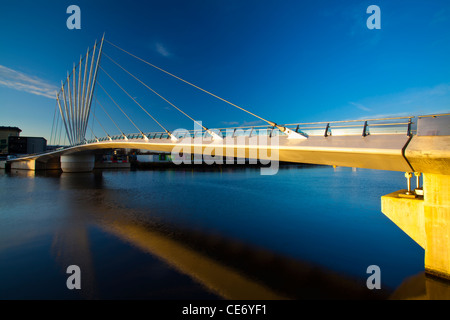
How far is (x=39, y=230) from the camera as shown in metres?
11.1

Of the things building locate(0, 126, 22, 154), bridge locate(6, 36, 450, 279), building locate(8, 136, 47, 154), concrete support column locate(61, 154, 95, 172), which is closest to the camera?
bridge locate(6, 36, 450, 279)

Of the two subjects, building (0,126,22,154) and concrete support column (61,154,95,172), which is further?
building (0,126,22,154)

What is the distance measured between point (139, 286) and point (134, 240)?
405 centimetres

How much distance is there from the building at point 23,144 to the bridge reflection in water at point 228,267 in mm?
105586

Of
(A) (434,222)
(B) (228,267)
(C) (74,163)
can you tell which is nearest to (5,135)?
(C) (74,163)

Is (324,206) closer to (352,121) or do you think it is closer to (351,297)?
(352,121)

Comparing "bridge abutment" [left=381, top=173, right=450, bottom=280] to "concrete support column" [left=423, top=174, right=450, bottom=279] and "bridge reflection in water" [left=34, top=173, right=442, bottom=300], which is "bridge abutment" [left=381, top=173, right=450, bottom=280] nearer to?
"concrete support column" [left=423, top=174, right=450, bottom=279]

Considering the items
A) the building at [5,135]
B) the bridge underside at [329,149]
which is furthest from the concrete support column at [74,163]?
the building at [5,135]

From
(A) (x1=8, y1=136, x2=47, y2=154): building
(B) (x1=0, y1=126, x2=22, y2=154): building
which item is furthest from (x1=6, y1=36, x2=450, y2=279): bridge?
(B) (x1=0, y1=126, x2=22, y2=154): building

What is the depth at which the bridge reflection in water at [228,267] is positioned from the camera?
6.07 meters

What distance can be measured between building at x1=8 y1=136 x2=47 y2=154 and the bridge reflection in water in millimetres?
105586

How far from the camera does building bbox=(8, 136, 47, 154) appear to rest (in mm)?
87312

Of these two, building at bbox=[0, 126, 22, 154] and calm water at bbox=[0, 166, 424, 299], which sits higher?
building at bbox=[0, 126, 22, 154]

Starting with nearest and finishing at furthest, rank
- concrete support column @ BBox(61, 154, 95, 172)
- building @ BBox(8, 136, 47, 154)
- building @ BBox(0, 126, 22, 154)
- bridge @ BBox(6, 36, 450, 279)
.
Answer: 1. bridge @ BBox(6, 36, 450, 279)
2. concrete support column @ BBox(61, 154, 95, 172)
3. building @ BBox(8, 136, 47, 154)
4. building @ BBox(0, 126, 22, 154)
